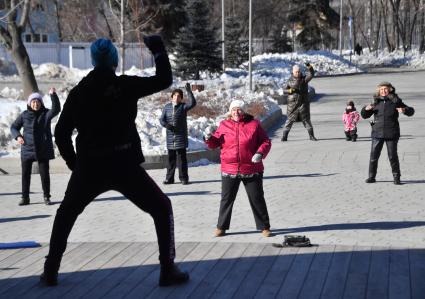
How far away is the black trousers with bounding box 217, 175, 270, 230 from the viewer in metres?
8.70

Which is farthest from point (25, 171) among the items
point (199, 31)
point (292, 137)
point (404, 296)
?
point (199, 31)

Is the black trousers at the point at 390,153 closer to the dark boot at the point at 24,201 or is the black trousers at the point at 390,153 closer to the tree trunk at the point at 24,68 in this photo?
the dark boot at the point at 24,201

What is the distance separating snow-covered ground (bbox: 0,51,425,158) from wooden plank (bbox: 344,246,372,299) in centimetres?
765

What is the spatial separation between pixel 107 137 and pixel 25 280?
1.61m

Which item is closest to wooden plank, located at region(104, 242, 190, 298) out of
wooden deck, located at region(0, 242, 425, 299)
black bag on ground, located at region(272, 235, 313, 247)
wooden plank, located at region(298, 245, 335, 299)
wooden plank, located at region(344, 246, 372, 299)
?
wooden deck, located at region(0, 242, 425, 299)

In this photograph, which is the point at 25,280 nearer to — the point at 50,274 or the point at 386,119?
the point at 50,274

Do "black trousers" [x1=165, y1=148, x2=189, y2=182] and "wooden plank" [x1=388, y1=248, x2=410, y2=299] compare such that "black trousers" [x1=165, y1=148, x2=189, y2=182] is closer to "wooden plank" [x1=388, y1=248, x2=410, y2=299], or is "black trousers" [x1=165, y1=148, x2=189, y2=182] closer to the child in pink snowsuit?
"wooden plank" [x1=388, y1=248, x2=410, y2=299]

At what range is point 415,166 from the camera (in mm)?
14539

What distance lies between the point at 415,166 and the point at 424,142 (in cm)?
336

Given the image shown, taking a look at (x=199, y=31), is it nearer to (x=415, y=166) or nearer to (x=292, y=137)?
(x=292, y=137)

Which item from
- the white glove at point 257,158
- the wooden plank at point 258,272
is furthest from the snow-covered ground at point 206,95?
the wooden plank at point 258,272

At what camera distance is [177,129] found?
42.8 ft

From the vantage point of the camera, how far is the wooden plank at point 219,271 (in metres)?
6.41

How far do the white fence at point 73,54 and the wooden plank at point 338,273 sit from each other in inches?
1571
